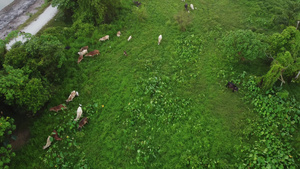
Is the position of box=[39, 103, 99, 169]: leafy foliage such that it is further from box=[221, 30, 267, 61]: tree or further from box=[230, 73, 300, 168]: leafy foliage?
box=[221, 30, 267, 61]: tree

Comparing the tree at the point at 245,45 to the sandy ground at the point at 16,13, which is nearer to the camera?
the tree at the point at 245,45

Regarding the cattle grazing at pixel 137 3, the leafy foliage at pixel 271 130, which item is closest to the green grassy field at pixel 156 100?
the leafy foliage at pixel 271 130

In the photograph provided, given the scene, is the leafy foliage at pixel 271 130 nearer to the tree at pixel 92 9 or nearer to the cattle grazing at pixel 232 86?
the cattle grazing at pixel 232 86

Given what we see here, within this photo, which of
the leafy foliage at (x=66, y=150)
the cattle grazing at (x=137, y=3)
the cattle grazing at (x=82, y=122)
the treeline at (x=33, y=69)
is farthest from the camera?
the cattle grazing at (x=137, y=3)

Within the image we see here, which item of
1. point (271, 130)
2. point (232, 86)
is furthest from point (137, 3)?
point (271, 130)

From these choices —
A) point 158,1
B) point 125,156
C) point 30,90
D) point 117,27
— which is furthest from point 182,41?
point 30,90

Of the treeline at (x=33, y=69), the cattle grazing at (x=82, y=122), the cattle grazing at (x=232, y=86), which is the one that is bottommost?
the cattle grazing at (x=232, y=86)

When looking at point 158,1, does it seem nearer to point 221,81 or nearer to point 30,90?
point 221,81

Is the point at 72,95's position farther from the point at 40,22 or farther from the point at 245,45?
the point at 40,22
